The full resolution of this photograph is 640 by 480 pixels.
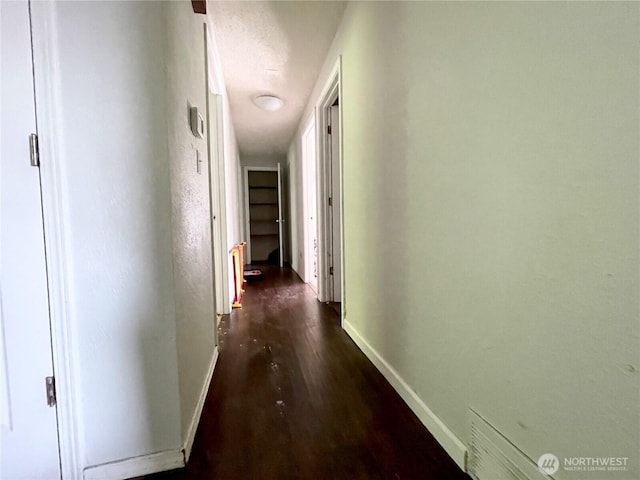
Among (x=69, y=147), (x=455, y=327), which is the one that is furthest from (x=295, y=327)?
(x=69, y=147)

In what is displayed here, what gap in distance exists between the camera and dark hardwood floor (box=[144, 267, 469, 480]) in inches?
36.9

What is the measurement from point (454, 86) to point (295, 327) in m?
1.92

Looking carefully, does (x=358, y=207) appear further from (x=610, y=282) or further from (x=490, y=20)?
(x=610, y=282)

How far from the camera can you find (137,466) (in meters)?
0.90

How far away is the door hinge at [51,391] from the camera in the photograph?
84 cm

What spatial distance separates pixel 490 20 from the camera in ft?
2.57

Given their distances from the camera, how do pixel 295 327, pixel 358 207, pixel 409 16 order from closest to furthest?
1. pixel 409 16
2. pixel 358 207
3. pixel 295 327

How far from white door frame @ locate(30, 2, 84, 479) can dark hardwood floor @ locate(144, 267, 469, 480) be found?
0.94 ft

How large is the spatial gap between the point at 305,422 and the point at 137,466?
0.59 m

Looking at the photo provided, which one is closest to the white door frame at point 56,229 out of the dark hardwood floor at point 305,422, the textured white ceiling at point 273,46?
the dark hardwood floor at point 305,422

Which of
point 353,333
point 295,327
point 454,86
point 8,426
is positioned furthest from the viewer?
point 295,327

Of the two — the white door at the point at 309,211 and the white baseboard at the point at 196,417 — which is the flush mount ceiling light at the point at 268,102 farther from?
the white baseboard at the point at 196,417

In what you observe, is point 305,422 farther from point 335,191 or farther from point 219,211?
point 335,191

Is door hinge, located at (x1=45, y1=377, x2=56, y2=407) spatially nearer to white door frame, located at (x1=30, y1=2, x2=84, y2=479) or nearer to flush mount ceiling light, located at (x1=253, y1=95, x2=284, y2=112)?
white door frame, located at (x1=30, y1=2, x2=84, y2=479)
